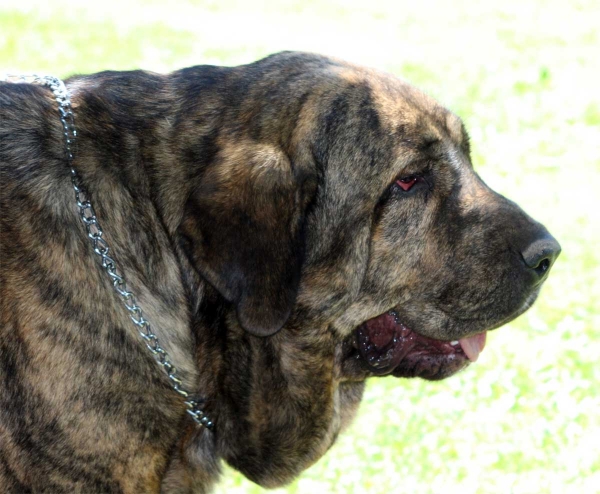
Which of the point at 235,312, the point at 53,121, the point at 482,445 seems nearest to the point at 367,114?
the point at 235,312

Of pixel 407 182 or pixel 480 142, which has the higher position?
pixel 407 182

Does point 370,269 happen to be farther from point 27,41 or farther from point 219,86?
point 27,41

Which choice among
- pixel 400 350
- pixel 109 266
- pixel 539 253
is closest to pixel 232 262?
pixel 109 266

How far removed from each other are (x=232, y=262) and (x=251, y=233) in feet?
0.42

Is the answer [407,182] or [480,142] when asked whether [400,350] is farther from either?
[480,142]

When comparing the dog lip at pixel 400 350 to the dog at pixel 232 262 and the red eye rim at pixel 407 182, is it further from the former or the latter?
the red eye rim at pixel 407 182

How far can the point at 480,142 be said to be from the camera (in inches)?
382

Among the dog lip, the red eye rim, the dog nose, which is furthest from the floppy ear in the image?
the dog nose

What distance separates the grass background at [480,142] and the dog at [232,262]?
0.50 m

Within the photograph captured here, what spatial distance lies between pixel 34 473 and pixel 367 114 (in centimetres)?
180

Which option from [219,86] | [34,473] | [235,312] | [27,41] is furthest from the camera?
[27,41]

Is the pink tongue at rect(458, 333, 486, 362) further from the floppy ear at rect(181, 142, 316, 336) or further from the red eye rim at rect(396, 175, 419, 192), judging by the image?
the floppy ear at rect(181, 142, 316, 336)

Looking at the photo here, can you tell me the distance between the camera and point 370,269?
11.3 ft

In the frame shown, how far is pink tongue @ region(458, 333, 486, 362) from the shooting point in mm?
3869
